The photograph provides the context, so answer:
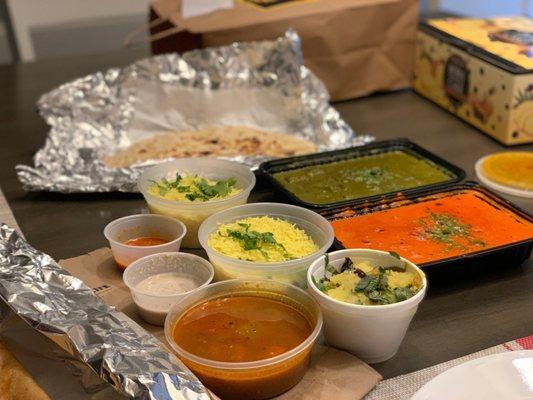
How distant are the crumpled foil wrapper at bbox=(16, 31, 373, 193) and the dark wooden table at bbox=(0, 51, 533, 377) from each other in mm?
154

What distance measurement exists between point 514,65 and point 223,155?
0.82 m

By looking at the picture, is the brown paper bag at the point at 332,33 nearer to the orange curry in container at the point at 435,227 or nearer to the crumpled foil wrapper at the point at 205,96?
the crumpled foil wrapper at the point at 205,96

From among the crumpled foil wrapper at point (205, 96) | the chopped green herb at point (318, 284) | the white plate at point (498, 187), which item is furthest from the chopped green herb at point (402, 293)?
the crumpled foil wrapper at point (205, 96)

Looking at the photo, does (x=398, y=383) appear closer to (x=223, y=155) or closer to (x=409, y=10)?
(x=223, y=155)

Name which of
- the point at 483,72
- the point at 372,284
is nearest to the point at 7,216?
the point at 372,284

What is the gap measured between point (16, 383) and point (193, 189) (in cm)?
58

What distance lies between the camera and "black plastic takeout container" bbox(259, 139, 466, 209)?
1502mm

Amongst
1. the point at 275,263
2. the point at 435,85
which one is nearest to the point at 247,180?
the point at 275,263

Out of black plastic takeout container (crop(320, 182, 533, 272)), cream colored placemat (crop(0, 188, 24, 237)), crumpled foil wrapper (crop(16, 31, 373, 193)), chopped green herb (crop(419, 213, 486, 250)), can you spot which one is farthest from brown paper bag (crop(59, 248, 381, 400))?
crumpled foil wrapper (crop(16, 31, 373, 193))

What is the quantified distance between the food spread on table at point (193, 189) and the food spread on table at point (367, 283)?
1.25ft

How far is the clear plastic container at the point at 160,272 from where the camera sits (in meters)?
1.17

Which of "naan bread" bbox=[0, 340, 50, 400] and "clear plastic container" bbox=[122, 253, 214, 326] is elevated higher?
"clear plastic container" bbox=[122, 253, 214, 326]

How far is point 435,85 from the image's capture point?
2207mm

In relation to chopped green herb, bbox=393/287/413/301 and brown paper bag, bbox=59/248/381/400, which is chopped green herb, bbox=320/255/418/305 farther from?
brown paper bag, bbox=59/248/381/400
